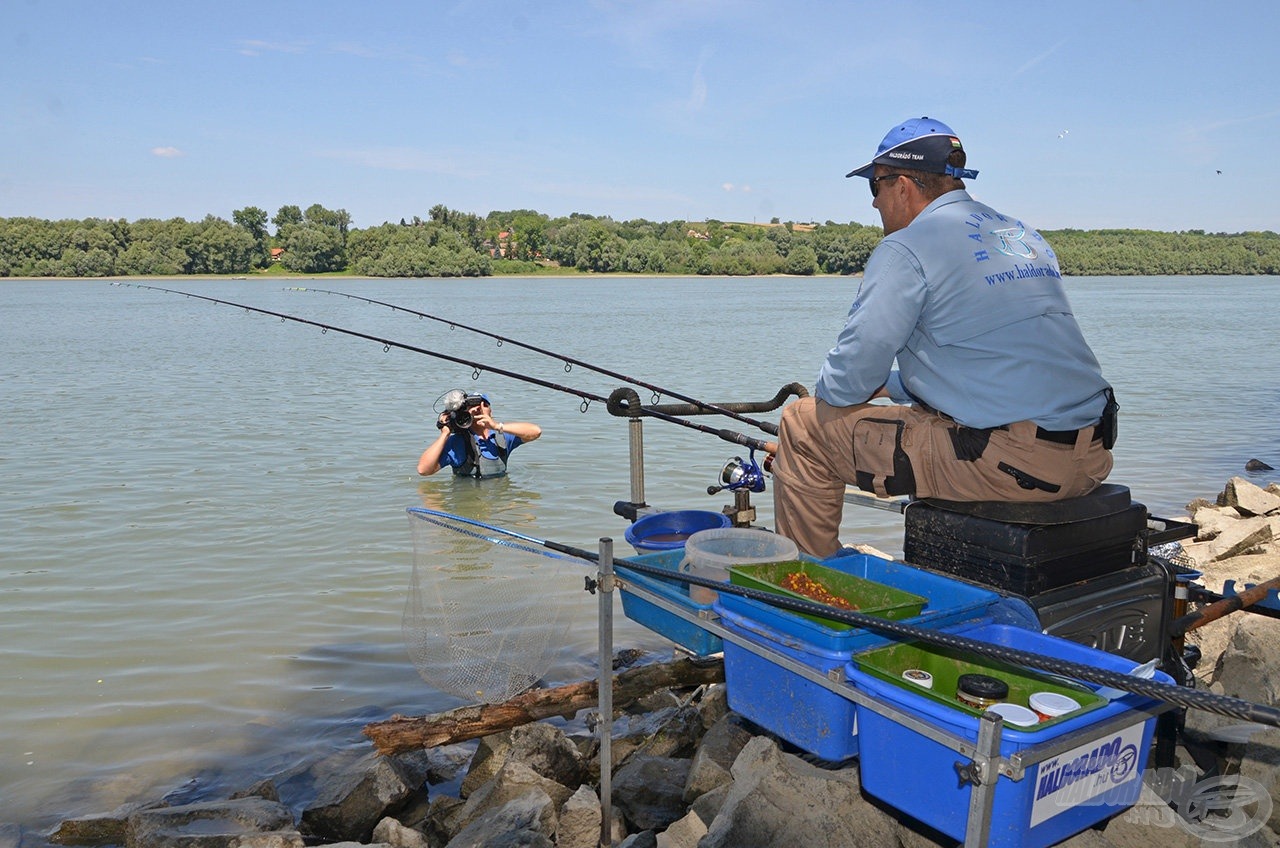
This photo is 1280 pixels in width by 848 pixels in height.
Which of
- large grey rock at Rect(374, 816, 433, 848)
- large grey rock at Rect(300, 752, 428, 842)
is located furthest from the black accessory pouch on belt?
large grey rock at Rect(300, 752, 428, 842)

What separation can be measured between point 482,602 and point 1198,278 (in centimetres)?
10908

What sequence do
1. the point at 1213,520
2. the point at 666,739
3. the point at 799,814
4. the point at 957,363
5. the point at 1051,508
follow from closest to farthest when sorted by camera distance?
the point at 799,814 < the point at 1051,508 < the point at 957,363 < the point at 666,739 < the point at 1213,520

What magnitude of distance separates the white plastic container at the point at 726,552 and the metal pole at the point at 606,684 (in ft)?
0.92

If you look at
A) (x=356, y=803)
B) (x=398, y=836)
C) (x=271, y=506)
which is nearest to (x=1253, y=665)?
(x=398, y=836)

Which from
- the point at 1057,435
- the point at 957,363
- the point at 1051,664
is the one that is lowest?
the point at 1051,664

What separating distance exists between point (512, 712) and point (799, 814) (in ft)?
4.74

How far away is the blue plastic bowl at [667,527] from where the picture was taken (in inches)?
170

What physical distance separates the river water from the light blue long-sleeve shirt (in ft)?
5.82

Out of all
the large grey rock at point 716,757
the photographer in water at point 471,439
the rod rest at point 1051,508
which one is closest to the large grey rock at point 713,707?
the large grey rock at point 716,757

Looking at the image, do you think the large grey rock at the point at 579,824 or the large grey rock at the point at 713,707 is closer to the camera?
the large grey rock at the point at 579,824

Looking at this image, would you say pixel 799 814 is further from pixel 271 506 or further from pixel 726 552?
pixel 271 506

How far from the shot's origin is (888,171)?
350 centimetres

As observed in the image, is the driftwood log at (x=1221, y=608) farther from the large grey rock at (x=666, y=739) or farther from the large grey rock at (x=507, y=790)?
the large grey rock at (x=507, y=790)

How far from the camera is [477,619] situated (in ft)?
12.9
